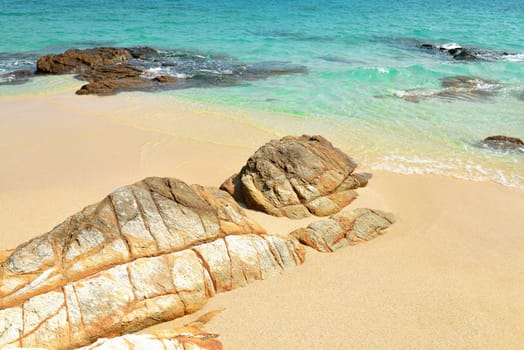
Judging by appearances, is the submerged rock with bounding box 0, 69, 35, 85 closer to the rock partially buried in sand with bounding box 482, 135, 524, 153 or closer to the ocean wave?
the ocean wave

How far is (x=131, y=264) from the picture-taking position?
5.09m

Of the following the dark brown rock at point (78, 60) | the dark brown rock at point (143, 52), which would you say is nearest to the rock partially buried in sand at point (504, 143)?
the dark brown rock at point (78, 60)

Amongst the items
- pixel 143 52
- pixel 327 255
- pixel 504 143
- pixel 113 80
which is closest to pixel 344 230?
pixel 327 255

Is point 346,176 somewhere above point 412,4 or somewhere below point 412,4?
below

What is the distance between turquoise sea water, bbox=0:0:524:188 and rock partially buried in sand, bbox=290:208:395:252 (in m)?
2.81

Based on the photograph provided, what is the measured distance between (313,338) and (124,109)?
35.3 feet

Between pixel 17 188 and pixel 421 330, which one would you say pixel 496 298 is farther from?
pixel 17 188

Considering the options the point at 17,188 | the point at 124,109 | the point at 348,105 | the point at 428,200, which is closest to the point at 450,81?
the point at 348,105

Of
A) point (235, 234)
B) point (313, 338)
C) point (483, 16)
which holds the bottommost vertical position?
point (313, 338)

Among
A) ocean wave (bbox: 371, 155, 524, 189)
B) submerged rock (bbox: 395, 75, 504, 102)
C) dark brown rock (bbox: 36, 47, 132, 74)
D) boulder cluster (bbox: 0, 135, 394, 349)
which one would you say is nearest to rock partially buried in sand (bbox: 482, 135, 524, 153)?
ocean wave (bbox: 371, 155, 524, 189)

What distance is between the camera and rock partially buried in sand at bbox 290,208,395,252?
6.54 m

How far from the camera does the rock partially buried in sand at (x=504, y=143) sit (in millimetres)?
10727

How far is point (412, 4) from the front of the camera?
153ft

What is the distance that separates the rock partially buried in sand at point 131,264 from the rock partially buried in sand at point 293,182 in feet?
4.30
